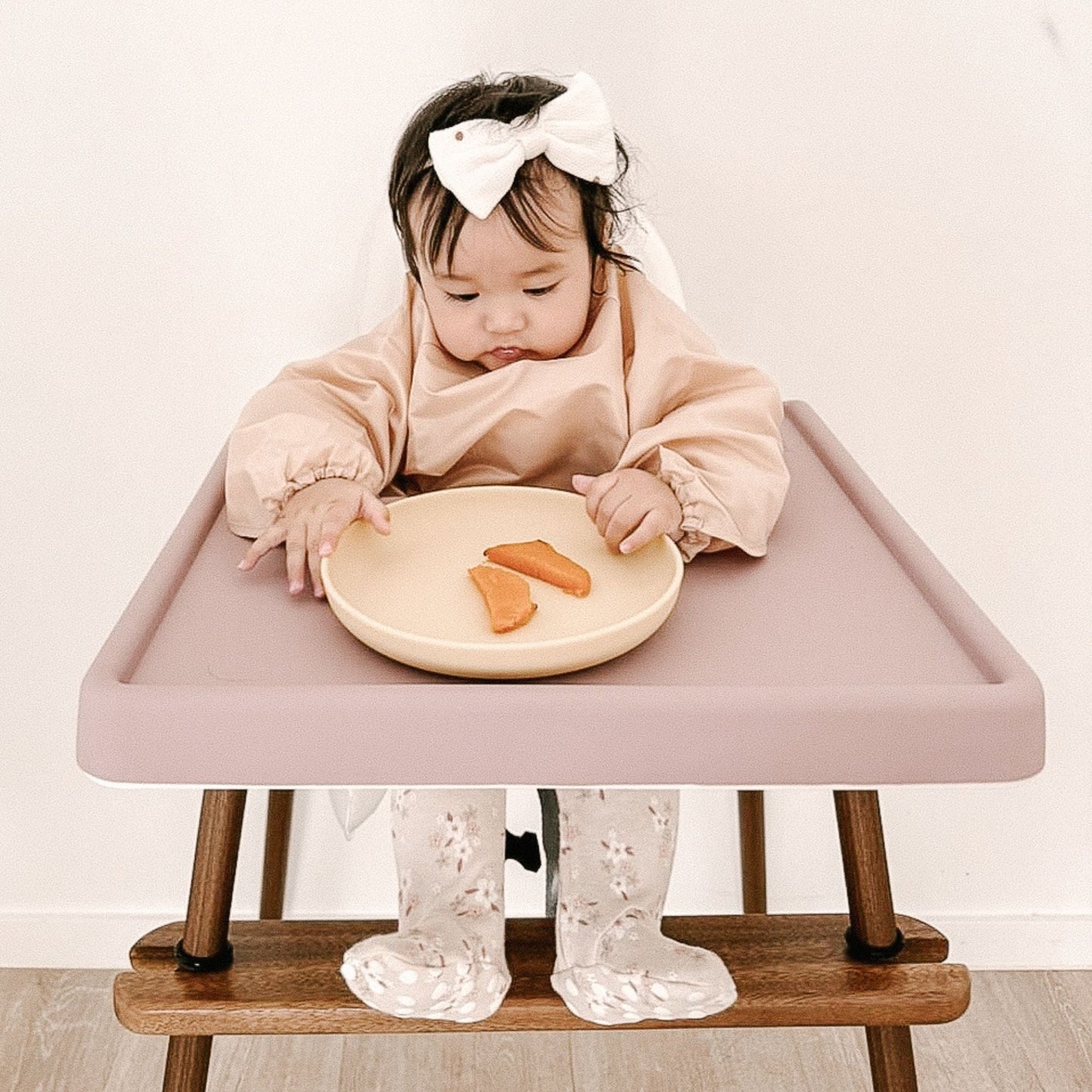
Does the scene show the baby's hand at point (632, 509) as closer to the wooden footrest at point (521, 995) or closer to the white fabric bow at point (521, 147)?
the white fabric bow at point (521, 147)

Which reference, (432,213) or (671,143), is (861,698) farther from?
(671,143)

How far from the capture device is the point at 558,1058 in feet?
4.55

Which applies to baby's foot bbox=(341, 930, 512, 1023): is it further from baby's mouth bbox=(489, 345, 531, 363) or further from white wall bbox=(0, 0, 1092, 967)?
white wall bbox=(0, 0, 1092, 967)

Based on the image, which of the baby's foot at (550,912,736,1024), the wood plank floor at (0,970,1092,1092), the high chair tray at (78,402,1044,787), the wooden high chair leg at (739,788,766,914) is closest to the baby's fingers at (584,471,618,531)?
the high chair tray at (78,402,1044,787)

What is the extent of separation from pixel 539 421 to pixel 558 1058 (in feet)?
2.27

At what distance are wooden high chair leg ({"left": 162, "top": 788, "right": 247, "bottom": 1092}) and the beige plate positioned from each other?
0.69 feet

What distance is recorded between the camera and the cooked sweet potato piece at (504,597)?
30.6 inches

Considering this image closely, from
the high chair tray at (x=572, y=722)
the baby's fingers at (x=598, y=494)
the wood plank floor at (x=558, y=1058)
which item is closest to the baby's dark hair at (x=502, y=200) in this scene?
the baby's fingers at (x=598, y=494)

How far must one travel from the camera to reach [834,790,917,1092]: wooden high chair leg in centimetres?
97

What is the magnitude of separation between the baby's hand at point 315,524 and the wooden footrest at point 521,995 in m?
0.26

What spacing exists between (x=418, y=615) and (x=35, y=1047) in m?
0.83

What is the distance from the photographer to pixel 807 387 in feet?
4.31

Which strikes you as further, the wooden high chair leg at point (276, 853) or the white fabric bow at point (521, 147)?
the wooden high chair leg at point (276, 853)

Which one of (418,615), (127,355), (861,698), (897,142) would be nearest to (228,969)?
(418,615)
